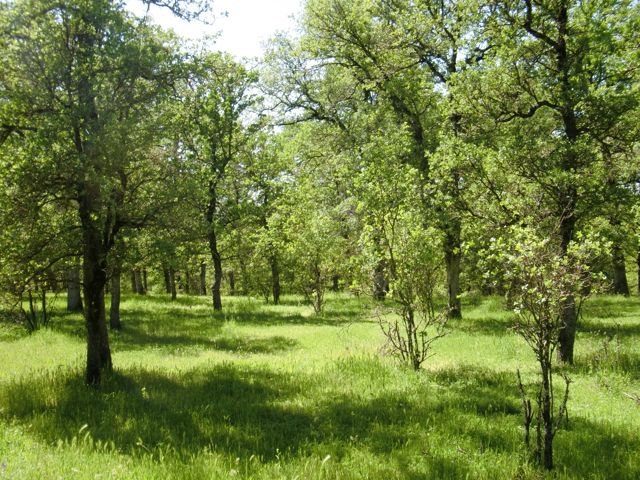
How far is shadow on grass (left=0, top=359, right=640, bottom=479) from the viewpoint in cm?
594

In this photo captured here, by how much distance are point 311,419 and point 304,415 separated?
0.23 m

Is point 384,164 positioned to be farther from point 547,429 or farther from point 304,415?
point 547,429

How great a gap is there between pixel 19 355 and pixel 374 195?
36.3 ft

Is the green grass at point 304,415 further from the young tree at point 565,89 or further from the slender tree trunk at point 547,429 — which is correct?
the young tree at point 565,89

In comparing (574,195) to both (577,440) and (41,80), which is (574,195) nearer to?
(577,440)

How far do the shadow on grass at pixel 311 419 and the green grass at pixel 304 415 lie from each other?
0.10ft

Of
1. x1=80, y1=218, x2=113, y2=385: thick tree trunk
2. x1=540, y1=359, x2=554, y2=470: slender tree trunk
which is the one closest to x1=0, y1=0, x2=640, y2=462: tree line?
x1=80, y1=218, x2=113, y2=385: thick tree trunk

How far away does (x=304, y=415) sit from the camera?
7.63 meters

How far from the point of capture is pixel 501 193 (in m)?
12.2

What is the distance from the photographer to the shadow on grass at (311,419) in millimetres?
5938

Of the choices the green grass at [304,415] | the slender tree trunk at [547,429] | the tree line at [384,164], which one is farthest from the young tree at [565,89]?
the slender tree trunk at [547,429]

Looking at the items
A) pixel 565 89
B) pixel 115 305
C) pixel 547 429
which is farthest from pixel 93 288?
pixel 565 89

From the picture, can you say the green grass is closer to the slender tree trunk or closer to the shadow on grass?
the shadow on grass

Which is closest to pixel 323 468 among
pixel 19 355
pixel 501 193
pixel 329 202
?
pixel 501 193
